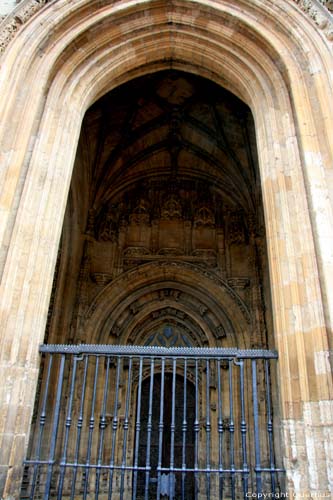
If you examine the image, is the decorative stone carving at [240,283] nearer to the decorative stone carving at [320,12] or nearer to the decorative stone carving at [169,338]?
the decorative stone carving at [169,338]

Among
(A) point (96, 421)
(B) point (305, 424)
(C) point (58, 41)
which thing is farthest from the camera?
(A) point (96, 421)

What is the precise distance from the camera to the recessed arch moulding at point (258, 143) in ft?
11.1

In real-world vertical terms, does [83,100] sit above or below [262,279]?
above

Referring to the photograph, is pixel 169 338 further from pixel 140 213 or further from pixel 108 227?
pixel 140 213

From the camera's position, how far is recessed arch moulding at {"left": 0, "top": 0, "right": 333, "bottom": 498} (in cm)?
337

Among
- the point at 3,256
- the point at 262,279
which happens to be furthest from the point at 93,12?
the point at 262,279

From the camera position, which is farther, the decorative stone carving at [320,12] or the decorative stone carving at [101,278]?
the decorative stone carving at [101,278]

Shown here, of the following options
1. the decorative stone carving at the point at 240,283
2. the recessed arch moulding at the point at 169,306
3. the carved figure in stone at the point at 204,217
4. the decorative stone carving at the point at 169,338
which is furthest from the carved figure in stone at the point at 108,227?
the decorative stone carving at the point at 240,283

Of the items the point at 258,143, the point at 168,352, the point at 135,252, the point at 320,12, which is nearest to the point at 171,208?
the point at 135,252

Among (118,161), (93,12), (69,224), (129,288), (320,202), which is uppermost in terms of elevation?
(118,161)

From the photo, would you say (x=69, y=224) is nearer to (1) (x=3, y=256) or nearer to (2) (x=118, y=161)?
(2) (x=118, y=161)

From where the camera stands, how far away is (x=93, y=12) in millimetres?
5164

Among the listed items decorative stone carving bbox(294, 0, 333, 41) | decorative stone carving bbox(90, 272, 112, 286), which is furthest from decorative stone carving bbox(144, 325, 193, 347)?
decorative stone carving bbox(294, 0, 333, 41)

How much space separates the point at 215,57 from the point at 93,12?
5.60 feet
